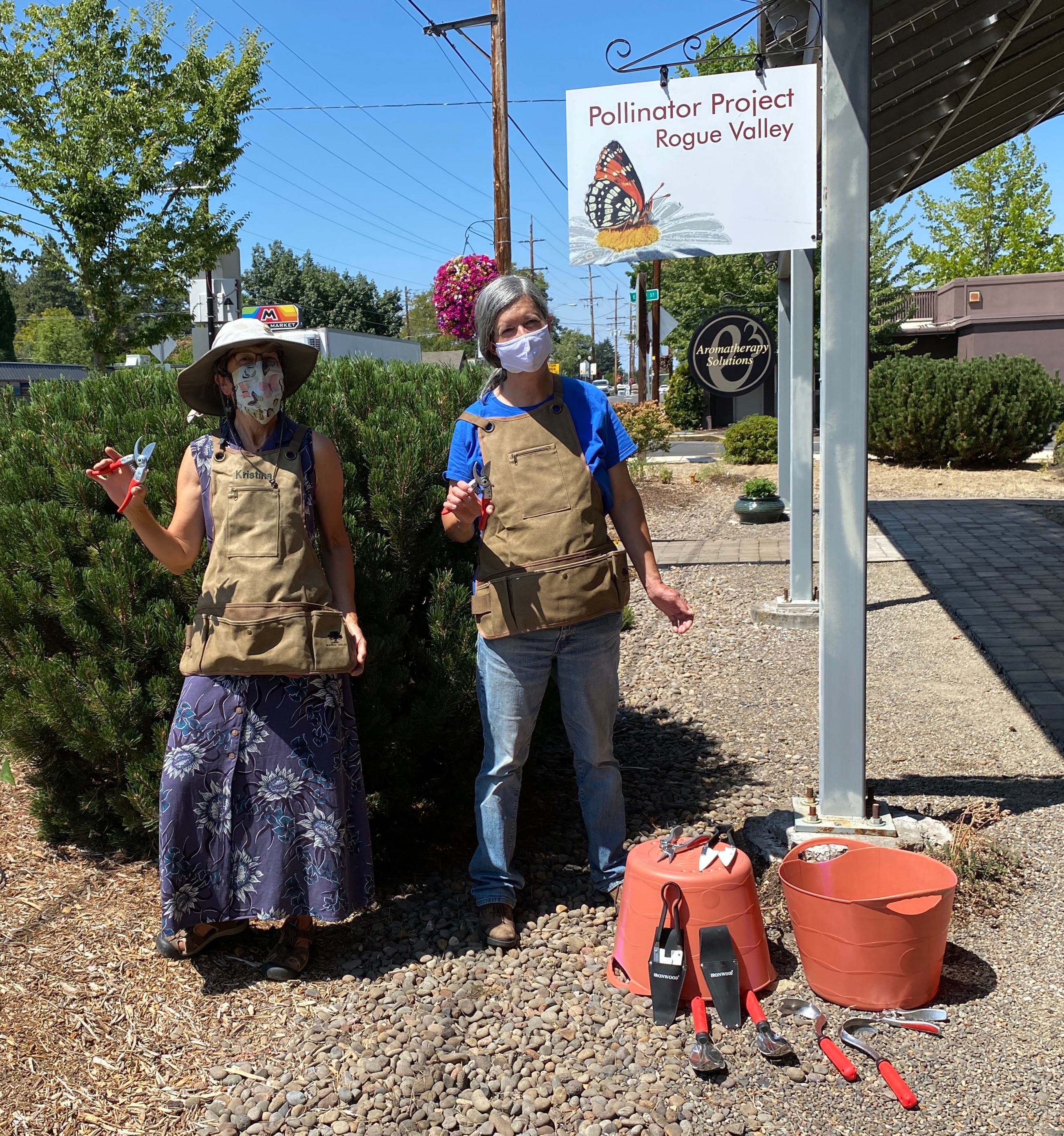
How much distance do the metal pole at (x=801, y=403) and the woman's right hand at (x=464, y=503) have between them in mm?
4528

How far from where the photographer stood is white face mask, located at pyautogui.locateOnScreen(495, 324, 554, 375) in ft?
10.3

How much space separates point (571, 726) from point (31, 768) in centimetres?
245

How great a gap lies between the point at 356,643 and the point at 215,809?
0.62 metres

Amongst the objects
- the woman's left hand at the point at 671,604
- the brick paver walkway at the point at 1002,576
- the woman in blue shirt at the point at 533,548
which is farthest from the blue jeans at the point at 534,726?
the brick paver walkway at the point at 1002,576

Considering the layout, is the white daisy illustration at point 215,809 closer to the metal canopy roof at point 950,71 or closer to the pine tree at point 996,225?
the metal canopy roof at point 950,71

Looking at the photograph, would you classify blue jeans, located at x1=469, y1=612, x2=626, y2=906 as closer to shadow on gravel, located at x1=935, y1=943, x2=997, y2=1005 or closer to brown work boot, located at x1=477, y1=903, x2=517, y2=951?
brown work boot, located at x1=477, y1=903, x2=517, y2=951

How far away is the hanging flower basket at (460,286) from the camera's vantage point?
16.4 metres

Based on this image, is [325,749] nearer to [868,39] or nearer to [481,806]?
[481,806]

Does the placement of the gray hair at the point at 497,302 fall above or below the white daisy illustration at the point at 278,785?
above

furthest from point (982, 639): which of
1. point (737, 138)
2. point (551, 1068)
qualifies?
point (551, 1068)

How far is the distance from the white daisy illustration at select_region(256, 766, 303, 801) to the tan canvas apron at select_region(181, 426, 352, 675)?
0.99 ft

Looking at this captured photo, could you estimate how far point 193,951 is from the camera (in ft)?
11.1

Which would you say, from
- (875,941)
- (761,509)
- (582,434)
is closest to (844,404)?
(582,434)

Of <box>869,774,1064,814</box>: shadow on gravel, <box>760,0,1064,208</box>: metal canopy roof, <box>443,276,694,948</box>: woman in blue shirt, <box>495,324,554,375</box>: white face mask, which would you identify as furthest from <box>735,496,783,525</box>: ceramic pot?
<box>495,324,554,375</box>: white face mask
